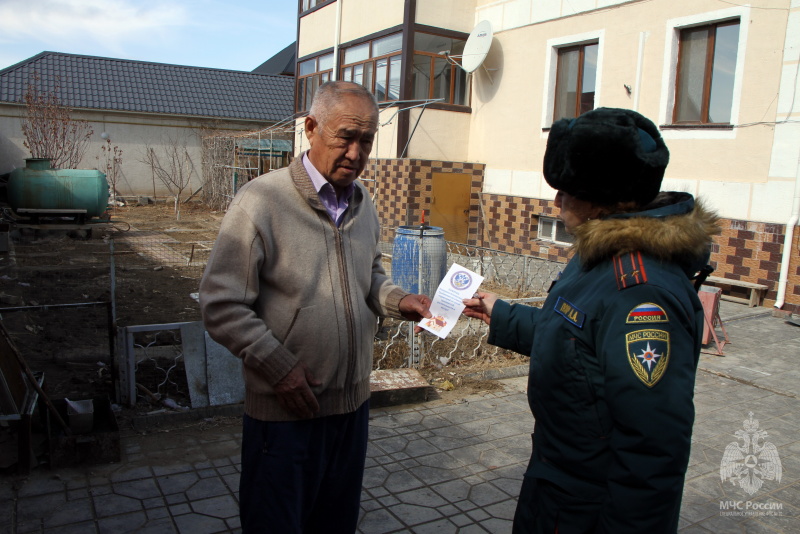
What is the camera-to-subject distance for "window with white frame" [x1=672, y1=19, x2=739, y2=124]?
8.98 m

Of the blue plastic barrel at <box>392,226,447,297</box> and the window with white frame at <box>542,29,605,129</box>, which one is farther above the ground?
the window with white frame at <box>542,29,605,129</box>

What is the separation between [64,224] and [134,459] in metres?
13.3

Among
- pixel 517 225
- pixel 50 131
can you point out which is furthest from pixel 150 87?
pixel 517 225

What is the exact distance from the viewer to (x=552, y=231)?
12086 mm

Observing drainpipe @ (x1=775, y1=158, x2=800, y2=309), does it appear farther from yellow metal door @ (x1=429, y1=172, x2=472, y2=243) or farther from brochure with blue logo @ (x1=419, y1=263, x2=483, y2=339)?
brochure with blue logo @ (x1=419, y1=263, x2=483, y2=339)

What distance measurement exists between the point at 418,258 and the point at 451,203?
624 centimetres

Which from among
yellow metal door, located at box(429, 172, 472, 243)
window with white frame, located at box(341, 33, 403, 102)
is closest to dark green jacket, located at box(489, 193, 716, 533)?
yellow metal door, located at box(429, 172, 472, 243)

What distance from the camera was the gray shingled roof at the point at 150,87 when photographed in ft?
A: 76.9

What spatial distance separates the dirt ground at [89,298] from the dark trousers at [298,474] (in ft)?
8.84

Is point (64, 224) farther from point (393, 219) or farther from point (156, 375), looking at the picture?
point (156, 375)

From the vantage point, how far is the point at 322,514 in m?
2.32

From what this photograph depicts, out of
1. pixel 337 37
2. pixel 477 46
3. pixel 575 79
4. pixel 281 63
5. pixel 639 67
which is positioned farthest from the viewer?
pixel 281 63

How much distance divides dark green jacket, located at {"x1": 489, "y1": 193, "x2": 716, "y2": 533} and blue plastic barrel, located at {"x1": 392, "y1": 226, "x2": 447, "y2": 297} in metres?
5.65

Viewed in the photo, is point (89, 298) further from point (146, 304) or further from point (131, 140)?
point (131, 140)
